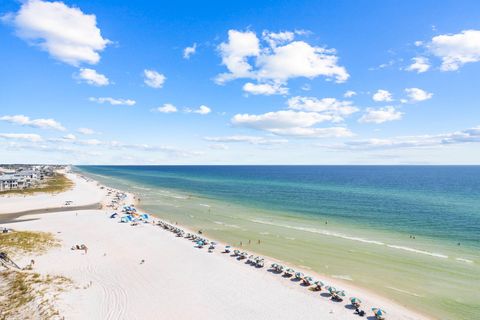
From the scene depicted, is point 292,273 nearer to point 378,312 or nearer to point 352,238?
point 378,312

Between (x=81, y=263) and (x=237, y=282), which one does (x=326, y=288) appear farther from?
(x=81, y=263)

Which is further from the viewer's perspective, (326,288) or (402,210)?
(402,210)

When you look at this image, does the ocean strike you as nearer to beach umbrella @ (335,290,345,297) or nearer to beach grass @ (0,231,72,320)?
beach umbrella @ (335,290,345,297)

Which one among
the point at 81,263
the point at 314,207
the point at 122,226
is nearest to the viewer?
the point at 81,263

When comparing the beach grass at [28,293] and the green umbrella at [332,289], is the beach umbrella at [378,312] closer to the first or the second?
the green umbrella at [332,289]

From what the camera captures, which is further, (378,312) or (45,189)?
(45,189)

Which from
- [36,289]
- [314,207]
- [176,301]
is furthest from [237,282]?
[314,207]

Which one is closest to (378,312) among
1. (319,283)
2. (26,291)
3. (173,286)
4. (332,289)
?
(332,289)
